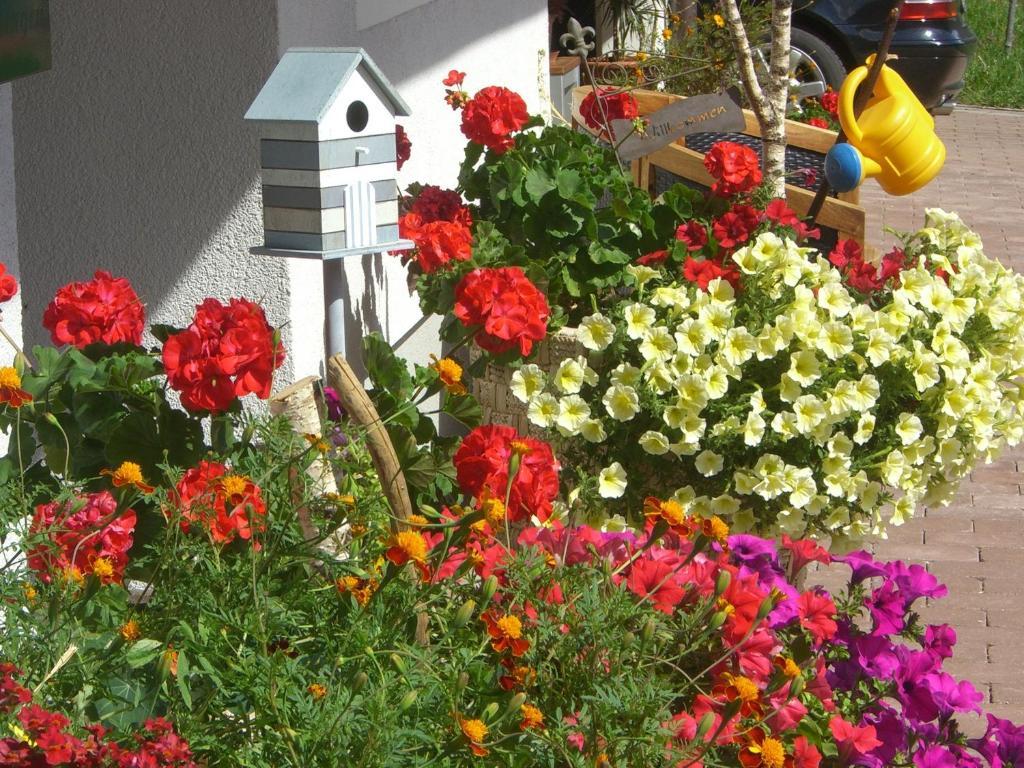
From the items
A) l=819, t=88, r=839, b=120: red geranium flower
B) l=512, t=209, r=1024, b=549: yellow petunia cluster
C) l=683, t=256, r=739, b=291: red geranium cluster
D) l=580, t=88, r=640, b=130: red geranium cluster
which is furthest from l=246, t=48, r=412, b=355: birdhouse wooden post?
l=819, t=88, r=839, b=120: red geranium flower

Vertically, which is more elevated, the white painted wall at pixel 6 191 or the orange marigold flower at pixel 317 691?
the white painted wall at pixel 6 191

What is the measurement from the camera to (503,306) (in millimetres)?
2703

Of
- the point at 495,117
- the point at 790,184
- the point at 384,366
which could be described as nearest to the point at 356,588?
the point at 384,366

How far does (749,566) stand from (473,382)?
1448 millimetres

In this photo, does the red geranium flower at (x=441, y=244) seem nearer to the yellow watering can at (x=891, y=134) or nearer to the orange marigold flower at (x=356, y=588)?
the yellow watering can at (x=891, y=134)

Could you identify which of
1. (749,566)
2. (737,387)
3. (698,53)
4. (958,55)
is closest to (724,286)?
(737,387)

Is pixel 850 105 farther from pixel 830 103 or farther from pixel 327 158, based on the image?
pixel 830 103

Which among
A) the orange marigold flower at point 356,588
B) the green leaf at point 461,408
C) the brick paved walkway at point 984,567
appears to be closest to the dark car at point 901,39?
the brick paved walkway at point 984,567

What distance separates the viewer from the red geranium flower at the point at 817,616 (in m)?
2.04

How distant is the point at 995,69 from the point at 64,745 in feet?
47.2

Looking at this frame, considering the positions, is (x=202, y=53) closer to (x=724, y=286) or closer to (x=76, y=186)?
(x=76, y=186)

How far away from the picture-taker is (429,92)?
15.2 feet

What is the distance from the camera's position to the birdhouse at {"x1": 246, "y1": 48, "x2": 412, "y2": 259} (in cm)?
273

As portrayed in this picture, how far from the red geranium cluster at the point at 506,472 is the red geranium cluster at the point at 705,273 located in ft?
3.77
